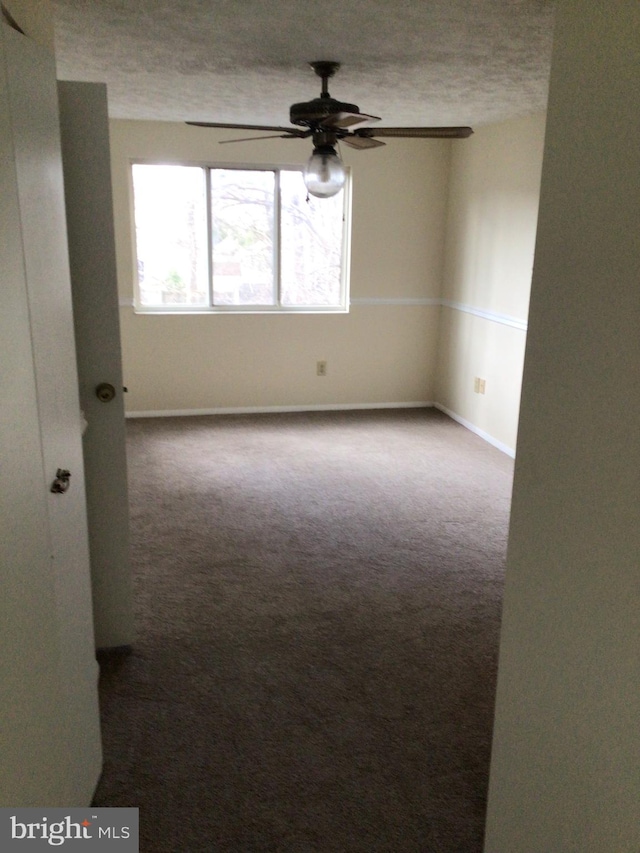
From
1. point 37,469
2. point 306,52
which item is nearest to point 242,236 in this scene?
point 306,52

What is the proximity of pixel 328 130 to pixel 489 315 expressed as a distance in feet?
7.81

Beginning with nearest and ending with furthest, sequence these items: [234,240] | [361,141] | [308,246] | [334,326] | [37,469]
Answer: [37,469] < [361,141] < [234,240] < [308,246] < [334,326]

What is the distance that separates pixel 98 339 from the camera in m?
2.39

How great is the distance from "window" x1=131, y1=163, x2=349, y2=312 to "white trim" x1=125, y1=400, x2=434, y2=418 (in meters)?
0.83

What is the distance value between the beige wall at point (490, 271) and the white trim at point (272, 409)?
369mm

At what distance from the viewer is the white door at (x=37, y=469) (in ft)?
Answer: 4.21

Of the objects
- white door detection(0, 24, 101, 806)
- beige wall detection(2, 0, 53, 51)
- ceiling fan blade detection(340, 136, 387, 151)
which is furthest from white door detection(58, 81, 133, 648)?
ceiling fan blade detection(340, 136, 387, 151)

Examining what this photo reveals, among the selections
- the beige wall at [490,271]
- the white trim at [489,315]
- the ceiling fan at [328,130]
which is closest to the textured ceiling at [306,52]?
the ceiling fan at [328,130]

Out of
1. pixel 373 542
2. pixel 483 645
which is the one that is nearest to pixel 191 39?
pixel 373 542

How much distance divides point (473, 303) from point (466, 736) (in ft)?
12.8

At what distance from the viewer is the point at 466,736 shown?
2283 millimetres

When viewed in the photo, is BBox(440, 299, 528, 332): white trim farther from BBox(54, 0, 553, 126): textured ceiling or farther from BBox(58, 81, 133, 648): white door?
BBox(58, 81, 133, 648): white door
